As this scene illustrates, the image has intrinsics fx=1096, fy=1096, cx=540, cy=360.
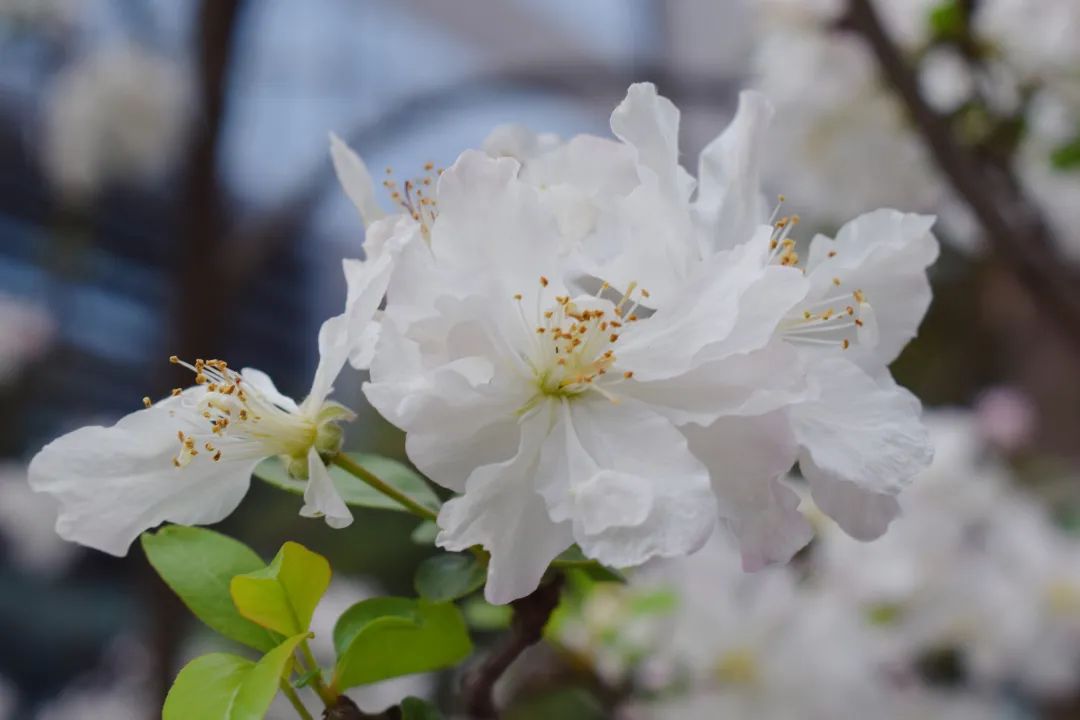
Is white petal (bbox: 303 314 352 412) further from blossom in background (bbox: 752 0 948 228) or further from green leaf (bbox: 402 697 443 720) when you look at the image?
blossom in background (bbox: 752 0 948 228)

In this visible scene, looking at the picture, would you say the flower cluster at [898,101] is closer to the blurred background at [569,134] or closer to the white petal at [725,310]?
the blurred background at [569,134]

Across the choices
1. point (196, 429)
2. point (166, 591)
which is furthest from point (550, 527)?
point (166, 591)

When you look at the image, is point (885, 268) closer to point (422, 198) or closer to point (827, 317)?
point (827, 317)

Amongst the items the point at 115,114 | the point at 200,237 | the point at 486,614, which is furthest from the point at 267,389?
the point at 115,114

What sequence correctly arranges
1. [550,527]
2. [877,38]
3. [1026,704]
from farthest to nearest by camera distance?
[1026,704] → [877,38] → [550,527]

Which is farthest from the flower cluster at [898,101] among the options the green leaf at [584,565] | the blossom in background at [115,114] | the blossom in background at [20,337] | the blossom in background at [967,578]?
the blossom in background at [20,337]

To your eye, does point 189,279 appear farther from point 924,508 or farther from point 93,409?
point 93,409
